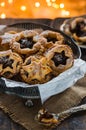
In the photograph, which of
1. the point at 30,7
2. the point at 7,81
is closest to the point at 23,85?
the point at 7,81

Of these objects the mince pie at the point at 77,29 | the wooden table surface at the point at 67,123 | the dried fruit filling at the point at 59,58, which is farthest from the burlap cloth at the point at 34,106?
the mince pie at the point at 77,29

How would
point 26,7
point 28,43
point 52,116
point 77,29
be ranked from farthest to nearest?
point 26,7 < point 77,29 < point 28,43 < point 52,116

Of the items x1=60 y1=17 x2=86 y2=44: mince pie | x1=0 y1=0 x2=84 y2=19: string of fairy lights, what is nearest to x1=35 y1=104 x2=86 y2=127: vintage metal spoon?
x1=60 y1=17 x2=86 y2=44: mince pie

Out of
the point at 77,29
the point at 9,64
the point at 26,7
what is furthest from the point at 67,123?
the point at 26,7

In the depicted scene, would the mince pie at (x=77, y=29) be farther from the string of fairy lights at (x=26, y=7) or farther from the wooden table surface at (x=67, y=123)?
the string of fairy lights at (x=26, y=7)

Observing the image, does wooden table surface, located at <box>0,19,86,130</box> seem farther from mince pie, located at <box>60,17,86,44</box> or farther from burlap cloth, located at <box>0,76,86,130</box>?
mince pie, located at <box>60,17,86,44</box>

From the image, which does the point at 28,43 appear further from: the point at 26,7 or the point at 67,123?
the point at 26,7
